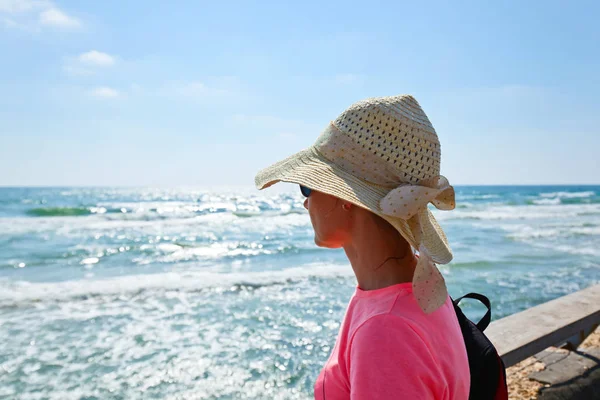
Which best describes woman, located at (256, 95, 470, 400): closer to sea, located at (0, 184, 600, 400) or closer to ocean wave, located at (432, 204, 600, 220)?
sea, located at (0, 184, 600, 400)

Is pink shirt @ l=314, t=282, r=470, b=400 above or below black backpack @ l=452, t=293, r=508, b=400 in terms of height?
above

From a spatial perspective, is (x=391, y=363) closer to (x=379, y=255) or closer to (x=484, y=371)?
(x=379, y=255)

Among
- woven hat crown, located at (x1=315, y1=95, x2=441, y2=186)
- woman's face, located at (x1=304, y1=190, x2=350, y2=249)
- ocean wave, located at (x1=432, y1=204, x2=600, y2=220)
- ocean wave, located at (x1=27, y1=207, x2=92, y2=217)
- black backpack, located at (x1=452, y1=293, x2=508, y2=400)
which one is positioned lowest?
ocean wave, located at (x1=432, y1=204, x2=600, y2=220)

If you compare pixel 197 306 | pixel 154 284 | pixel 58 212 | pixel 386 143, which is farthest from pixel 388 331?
pixel 58 212

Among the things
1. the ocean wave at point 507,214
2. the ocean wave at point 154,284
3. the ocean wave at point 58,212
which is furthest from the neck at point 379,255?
the ocean wave at point 58,212

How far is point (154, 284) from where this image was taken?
1016 cm

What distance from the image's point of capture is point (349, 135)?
138cm

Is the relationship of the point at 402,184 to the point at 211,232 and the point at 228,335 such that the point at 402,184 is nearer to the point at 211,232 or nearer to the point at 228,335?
the point at 228,335

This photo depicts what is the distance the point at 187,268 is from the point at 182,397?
7.72 metres

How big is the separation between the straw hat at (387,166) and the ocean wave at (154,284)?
827cm

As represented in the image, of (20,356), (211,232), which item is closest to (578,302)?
(20,356)

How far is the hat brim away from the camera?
1.28 metres

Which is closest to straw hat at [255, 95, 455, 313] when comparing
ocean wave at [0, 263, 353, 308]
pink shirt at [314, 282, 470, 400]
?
pink shirt at [314, 282, 470, 400]

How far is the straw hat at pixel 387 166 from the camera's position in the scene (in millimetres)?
1276
